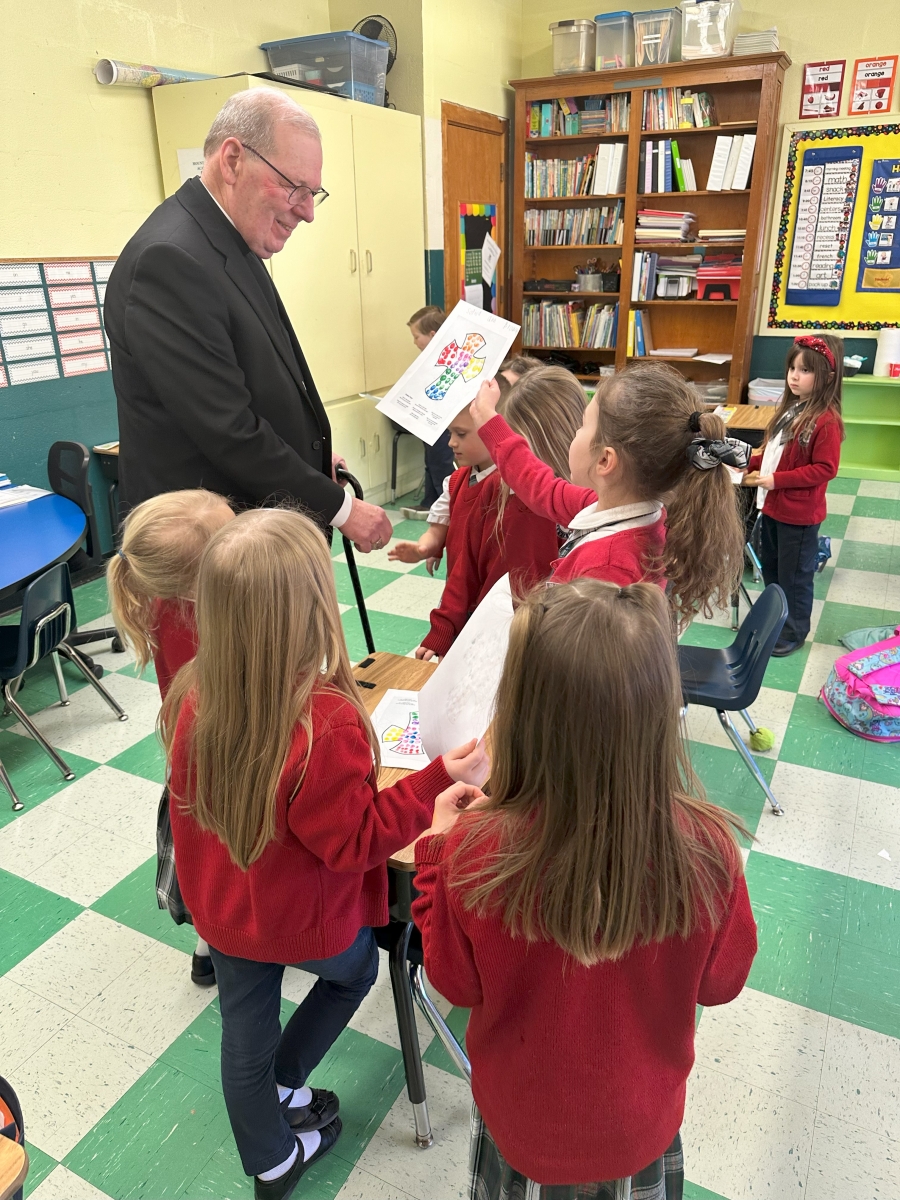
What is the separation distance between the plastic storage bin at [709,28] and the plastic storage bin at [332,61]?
197 centimetres

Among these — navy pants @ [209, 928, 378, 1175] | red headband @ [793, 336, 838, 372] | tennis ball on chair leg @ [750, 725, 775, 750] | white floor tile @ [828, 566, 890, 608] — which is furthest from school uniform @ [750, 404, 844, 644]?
navy pants @ [209, 928, 378, 1175]

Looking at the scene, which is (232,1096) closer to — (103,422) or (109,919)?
(109,919)

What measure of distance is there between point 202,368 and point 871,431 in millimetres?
5248

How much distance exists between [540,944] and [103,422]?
391 centimetres

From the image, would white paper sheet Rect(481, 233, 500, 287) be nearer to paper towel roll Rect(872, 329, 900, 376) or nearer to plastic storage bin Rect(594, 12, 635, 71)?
plastic storage bin Rect(594, 12, 635, 71)

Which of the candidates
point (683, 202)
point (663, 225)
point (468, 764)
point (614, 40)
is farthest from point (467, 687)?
point (614, 40)

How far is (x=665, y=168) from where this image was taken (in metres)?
5.40

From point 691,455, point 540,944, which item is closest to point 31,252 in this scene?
point 691,455

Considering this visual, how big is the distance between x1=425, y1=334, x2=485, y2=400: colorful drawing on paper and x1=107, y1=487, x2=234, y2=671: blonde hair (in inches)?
26.7

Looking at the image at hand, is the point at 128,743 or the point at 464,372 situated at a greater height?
the point at 464,372

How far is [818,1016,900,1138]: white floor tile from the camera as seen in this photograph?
155cm

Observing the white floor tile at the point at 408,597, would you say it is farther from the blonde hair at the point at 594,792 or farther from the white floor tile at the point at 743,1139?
the blonde hair at the point at 594,792

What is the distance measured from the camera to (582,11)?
18.9 feet

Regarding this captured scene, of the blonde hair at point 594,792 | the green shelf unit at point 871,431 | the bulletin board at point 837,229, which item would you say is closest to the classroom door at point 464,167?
the bulletin board at point 837,229
